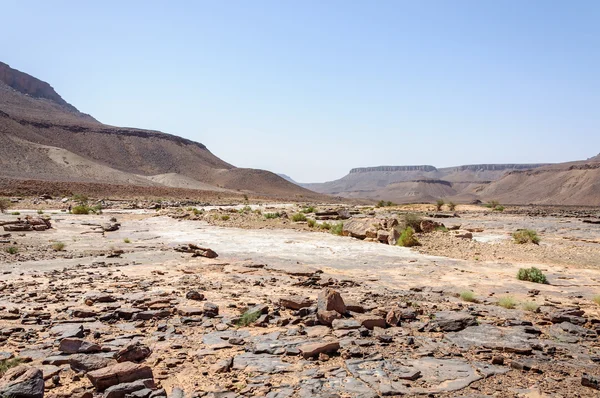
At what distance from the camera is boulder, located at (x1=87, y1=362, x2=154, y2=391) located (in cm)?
486

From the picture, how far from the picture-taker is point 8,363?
543 cm

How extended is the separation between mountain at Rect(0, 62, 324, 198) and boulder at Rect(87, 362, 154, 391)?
→ 81.1 m

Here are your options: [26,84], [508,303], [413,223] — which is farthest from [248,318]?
[26,84]

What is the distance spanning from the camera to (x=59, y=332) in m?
6.73

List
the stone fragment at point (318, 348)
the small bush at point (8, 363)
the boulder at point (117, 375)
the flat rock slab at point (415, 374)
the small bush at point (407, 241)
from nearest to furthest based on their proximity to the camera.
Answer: the boulder at point (117, 375), the flat rock slab at point (415, 374), the small bush at point (8, 363), the stone fragment at point (318, 348), the small bush at point (407, 241)

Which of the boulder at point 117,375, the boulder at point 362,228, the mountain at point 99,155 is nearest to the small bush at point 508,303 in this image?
the boulder at point 117,375

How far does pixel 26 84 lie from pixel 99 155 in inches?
2820

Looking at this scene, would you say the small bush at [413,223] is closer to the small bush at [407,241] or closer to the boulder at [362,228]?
the boulder at [362,228]

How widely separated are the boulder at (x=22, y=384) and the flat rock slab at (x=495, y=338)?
5426 mm

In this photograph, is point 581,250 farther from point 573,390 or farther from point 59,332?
point 59,332

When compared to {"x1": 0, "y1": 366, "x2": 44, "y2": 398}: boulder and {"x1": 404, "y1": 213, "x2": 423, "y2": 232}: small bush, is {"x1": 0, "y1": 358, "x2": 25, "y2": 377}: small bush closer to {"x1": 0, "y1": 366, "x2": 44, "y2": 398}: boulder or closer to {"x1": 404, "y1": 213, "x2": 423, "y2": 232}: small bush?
{"x1": 0, "y1": 366, "x2": 44, "y2": 398}: boulder

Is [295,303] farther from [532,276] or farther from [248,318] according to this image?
[532,276]

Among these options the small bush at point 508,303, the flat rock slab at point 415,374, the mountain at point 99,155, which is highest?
the mountain at point 99,155

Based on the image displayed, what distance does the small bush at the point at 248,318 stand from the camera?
24.6 feet
